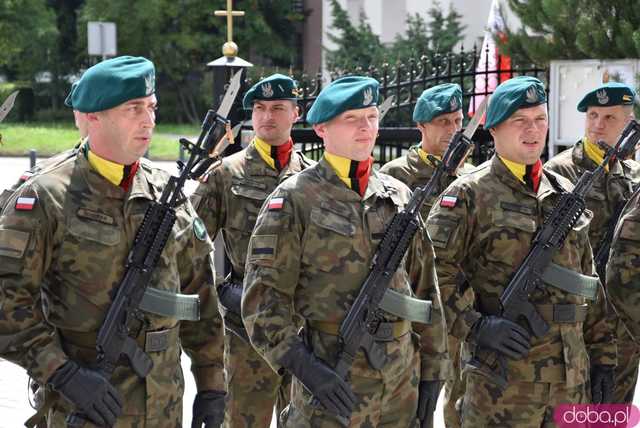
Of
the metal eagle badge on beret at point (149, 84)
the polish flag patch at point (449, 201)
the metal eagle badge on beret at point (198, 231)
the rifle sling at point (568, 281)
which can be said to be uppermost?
the metal eagle badge on beret at point (149, 84)

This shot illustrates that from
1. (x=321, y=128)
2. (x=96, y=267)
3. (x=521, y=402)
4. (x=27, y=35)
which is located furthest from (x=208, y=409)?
(x=27, y=35)

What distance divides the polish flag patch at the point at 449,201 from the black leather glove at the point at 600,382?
1.02m

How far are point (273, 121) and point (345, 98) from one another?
230 centimetres

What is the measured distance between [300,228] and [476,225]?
1.06 m

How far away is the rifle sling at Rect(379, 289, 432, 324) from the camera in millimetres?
4434

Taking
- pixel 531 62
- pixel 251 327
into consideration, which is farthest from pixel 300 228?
pixel 531 62

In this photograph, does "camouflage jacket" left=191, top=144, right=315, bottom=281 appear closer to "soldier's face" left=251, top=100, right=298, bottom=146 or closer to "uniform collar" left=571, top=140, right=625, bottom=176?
"soldier's face" left=251, top=100, right=298, bottom=146

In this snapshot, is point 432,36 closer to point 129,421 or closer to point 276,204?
point 276,204

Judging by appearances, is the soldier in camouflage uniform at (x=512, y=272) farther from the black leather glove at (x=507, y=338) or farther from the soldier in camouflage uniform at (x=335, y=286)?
the soldier in camouflage uniform at (x=335, y=286)

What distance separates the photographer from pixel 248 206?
21.5 feet

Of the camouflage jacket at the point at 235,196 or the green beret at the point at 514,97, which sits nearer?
the green beret at the point at 514,97

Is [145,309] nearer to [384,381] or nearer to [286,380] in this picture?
[384,381]

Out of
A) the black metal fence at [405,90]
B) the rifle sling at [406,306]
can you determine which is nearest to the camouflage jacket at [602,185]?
the rifle sling at [406,306]

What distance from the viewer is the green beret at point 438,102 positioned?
741 centimetres
